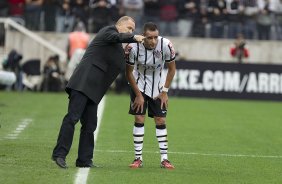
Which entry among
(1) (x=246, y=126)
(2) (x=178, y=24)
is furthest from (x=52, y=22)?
(1) (x=246, y=126)

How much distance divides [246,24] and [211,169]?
22591 millimetres

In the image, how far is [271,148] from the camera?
52.9 ft

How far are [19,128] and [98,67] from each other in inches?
249

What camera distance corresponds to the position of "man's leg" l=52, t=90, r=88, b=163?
1222 centimetres

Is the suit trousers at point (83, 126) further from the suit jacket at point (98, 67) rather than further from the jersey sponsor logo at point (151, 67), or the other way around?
the jersey sponsor logo at point (151, 67)

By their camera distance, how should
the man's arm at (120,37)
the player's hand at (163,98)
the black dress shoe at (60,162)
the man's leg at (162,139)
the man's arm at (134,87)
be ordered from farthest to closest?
the player's hand at (163,98), the man's leg at (162,139), the man's arm at (134,87), the black dress shoe at (60,162), the man's arm at (120,37)

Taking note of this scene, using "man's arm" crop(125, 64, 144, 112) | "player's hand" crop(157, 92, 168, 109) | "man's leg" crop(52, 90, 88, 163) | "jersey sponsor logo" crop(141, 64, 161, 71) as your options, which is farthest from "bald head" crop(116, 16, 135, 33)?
"player's hand" crop(157, 92, 168, 109)

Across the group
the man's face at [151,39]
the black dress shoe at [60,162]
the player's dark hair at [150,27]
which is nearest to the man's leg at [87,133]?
the black dress shoe at [60,162]

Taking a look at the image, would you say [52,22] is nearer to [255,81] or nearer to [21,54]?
[21,54]

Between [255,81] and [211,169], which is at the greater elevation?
[211,169]

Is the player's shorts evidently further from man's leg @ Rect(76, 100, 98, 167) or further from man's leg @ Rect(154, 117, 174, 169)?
man's leg @ Rect(76, 100, 98, 167)

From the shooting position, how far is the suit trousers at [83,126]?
40.1 feet

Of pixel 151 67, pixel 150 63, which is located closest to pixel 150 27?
pixel 150 63

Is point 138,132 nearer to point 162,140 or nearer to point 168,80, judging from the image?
point 162,140
